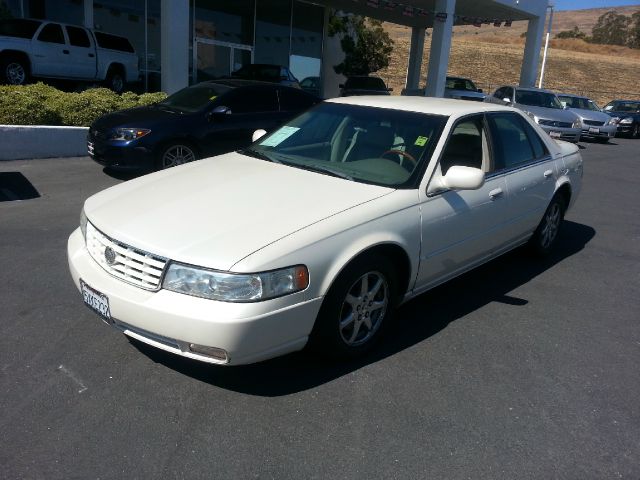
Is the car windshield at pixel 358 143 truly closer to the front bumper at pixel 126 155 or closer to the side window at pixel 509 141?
the side window at pixel 509 141

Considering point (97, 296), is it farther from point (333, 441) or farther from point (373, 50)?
point (373, 50)

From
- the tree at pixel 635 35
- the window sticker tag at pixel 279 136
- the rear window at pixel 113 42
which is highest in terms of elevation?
the tree at pixel 635 35

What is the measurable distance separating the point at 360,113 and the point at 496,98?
49.4ft

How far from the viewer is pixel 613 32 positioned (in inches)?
3386

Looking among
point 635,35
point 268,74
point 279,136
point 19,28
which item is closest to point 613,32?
point 635,35

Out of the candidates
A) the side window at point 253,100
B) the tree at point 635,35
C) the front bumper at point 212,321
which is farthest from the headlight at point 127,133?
the tree at point 635,35

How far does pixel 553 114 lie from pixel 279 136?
13729mm

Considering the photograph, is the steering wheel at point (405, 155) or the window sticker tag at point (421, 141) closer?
the steering wheel at point (405, 155)

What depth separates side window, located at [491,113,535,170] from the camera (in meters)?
4.77

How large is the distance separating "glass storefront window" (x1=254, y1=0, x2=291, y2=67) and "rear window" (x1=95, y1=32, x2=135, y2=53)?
5238 mm

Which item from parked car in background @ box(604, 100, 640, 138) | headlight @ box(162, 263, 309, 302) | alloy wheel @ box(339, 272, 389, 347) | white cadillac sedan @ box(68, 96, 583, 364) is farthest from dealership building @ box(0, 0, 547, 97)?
headlight @ box(162, 263, 309, 302)

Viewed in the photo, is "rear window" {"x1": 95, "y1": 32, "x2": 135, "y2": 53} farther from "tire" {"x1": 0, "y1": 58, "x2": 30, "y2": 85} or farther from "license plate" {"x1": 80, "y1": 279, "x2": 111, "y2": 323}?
"license plate" {"x1": 80, "y1": 279, "x2": 111, "y2": 323}

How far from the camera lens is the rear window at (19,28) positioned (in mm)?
13898

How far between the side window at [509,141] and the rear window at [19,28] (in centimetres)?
1297
